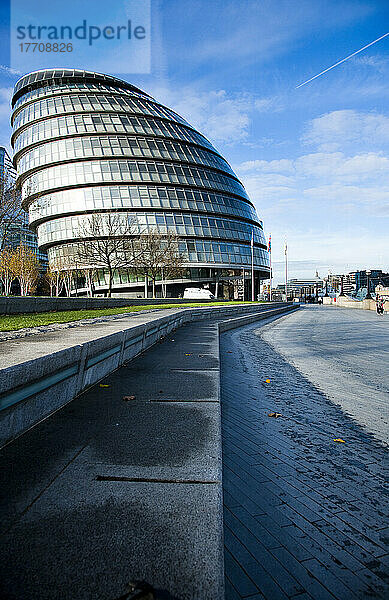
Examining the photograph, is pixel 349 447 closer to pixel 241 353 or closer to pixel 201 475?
pixel 201 475

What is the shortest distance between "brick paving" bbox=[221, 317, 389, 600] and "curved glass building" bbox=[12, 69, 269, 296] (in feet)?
191

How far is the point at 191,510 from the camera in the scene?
7.39 ft

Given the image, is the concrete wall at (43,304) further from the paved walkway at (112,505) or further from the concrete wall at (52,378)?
the paved walkway at (112,505)

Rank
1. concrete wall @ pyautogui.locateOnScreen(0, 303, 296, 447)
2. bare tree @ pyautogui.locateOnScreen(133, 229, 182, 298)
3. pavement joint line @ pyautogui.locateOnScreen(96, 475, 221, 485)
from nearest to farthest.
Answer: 1. pavement joint line @ pyautogui.locateOnScreen(96, 475, 221, 485)
2. concrete wall @ pyautogui.locateOnScreen(0, 303, 296, 447)
3. bare tree @ pyautogui.locateOnScreen(133, 229, 182, 298)

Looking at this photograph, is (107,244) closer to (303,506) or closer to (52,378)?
(52,378)

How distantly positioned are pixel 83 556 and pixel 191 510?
646 mm

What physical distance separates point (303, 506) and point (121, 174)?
66899mm

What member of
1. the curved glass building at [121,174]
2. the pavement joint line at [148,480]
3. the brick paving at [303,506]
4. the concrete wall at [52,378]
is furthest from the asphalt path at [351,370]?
the curved glass building at [121,174]

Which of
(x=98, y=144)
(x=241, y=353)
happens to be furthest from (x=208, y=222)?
(x=241, y=353)

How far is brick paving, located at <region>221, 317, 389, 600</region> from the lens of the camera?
7.48 feet

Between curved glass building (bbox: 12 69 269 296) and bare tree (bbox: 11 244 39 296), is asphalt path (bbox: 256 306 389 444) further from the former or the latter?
curved glass building (bbox: 12 69 269 296)

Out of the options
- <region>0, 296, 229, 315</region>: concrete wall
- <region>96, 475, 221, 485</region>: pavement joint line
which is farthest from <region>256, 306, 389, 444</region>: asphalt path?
<region>0, 296, 229, 315</region>: concrete wall

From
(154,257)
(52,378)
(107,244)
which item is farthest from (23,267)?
(52,378)

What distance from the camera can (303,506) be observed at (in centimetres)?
311
